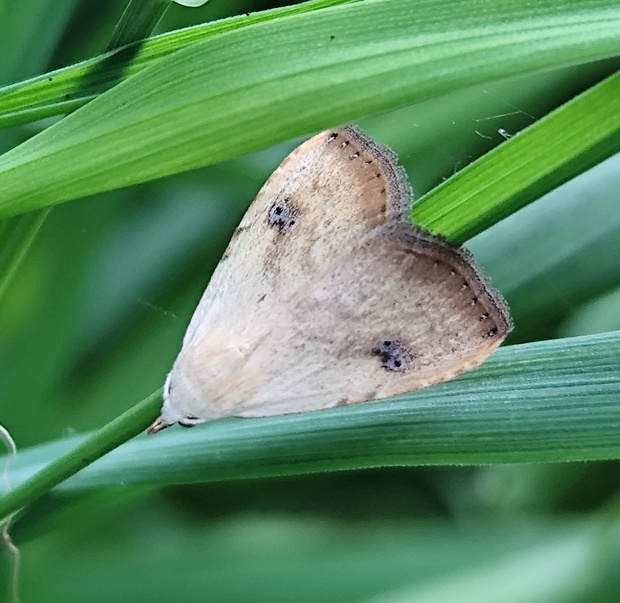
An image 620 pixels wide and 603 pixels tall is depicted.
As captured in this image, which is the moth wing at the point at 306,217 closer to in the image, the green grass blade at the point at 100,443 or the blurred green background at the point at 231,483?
the green grass blade at the point at 100,443

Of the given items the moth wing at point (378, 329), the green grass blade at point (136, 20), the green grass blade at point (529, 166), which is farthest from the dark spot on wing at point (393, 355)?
the green grass blade at point (136, 20)

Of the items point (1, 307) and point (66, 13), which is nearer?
point (66, 13)

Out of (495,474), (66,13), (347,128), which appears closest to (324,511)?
(495,474)

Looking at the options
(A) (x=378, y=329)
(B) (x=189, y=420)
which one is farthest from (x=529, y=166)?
(B) (x=189, y=420)

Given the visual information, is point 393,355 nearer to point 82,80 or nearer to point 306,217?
point 306,217

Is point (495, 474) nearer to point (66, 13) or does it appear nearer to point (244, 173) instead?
point (244, 173)

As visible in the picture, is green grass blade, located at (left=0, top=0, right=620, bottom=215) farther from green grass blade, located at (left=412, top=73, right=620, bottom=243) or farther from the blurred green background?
the blurred green background
